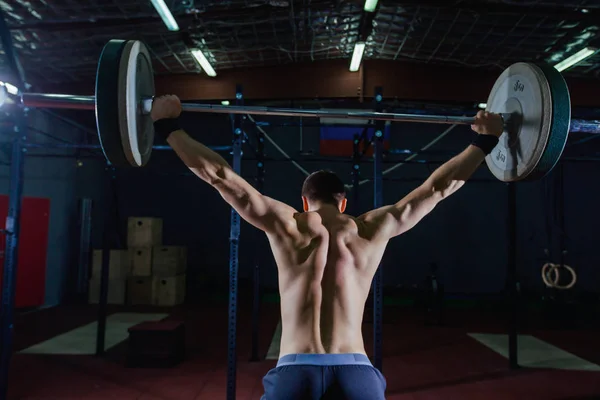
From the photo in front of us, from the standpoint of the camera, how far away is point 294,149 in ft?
23.0

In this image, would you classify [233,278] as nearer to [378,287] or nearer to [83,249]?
[378,287]

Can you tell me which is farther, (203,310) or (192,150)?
(203,310)

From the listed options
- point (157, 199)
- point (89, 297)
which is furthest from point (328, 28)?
point (89, 297)

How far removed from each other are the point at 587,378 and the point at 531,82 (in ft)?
9.77

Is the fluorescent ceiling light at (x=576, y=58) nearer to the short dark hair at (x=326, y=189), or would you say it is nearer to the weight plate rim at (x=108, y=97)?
the short dark hair at (x=326, y=189)

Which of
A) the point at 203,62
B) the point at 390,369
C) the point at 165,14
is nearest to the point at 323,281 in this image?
the point at 390,369

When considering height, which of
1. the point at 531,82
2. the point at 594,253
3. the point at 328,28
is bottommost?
the point at 594,253

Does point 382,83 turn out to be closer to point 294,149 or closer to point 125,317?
point 294,149

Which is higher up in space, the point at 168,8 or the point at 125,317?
the point at 168,8

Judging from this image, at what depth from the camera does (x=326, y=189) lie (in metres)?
1.36

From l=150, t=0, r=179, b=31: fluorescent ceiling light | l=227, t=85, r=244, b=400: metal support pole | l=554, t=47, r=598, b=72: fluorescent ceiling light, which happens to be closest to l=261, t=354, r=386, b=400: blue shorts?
l=227, t=85, r=244, b=400: metal support pole

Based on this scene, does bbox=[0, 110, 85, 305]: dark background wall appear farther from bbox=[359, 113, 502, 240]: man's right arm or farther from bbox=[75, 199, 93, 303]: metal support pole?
bbox=[359, 113, 502, 240]: man's right arm

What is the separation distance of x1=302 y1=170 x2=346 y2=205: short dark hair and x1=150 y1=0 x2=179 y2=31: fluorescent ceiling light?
2.49 meters

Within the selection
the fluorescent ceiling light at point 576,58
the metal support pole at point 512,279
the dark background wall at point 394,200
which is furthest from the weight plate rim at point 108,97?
the dark background wall at point 394,200
